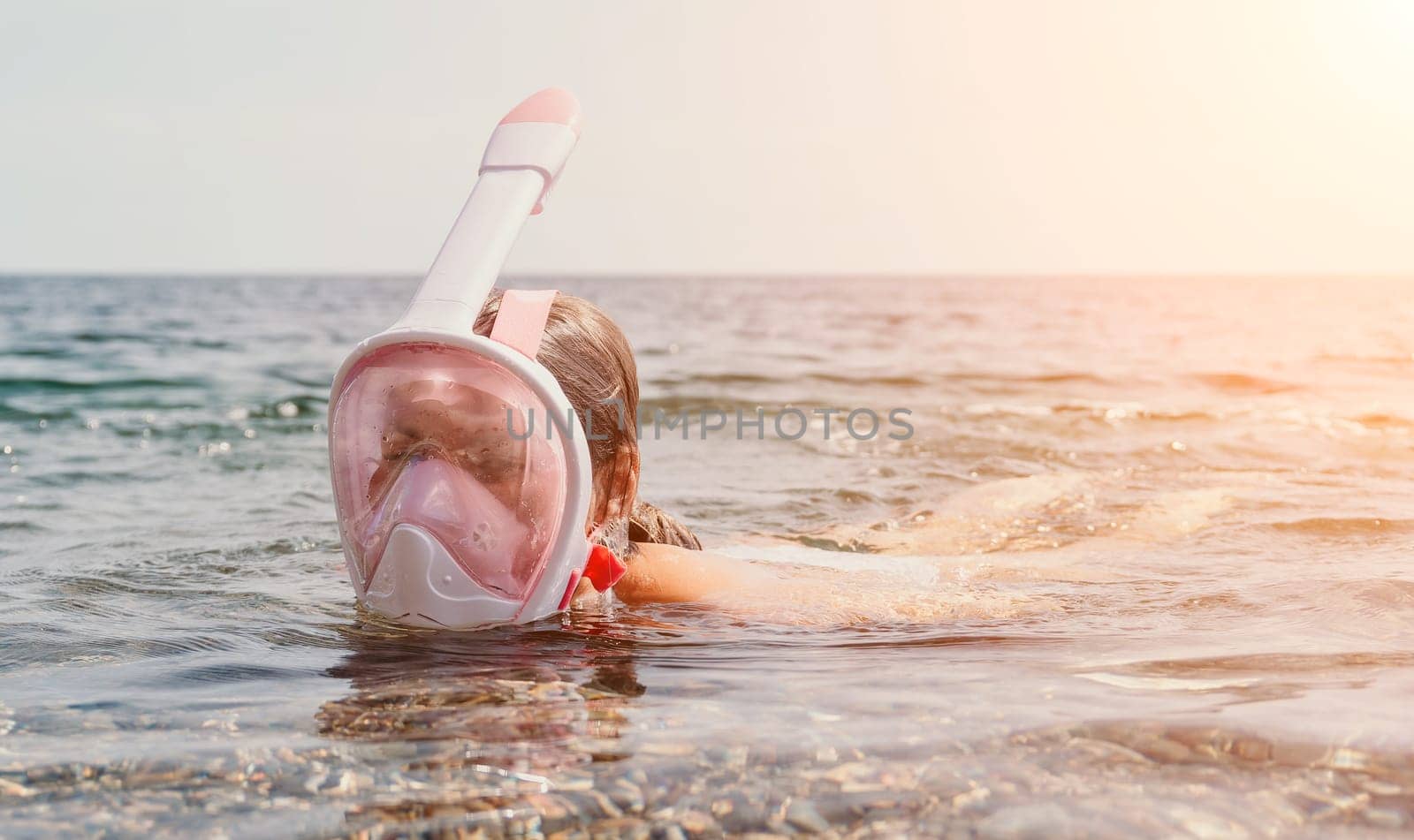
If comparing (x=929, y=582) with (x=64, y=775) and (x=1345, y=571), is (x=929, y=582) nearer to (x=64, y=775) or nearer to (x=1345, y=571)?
(x=1345, y=571)

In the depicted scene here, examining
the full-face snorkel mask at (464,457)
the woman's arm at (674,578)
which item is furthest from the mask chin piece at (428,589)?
the woman's arm at (674,578)

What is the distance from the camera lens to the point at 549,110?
9.98ft

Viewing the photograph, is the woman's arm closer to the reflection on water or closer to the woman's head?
the reflection on water

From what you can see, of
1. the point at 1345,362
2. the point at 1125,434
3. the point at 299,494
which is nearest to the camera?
the point at 299,494

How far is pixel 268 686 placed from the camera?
2582mm

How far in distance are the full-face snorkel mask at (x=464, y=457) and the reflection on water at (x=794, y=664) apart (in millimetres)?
183

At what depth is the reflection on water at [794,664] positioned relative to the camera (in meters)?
1.87

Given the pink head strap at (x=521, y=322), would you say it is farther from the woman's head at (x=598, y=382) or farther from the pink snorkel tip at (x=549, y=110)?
the pink snorkel tip at (x=549, y=110)

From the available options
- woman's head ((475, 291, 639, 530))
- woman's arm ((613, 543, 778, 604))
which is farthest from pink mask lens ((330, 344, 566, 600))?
woman's arm ((613, 543, 778, 604))

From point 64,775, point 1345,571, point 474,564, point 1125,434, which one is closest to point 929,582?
point 1345,571

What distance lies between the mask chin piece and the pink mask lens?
1.2 inches

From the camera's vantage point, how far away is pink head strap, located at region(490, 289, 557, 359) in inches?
104

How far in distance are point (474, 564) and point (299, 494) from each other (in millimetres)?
3924

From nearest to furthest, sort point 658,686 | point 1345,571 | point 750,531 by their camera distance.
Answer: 1. point 658,686
2. point 1345,571
3. point 750,531
